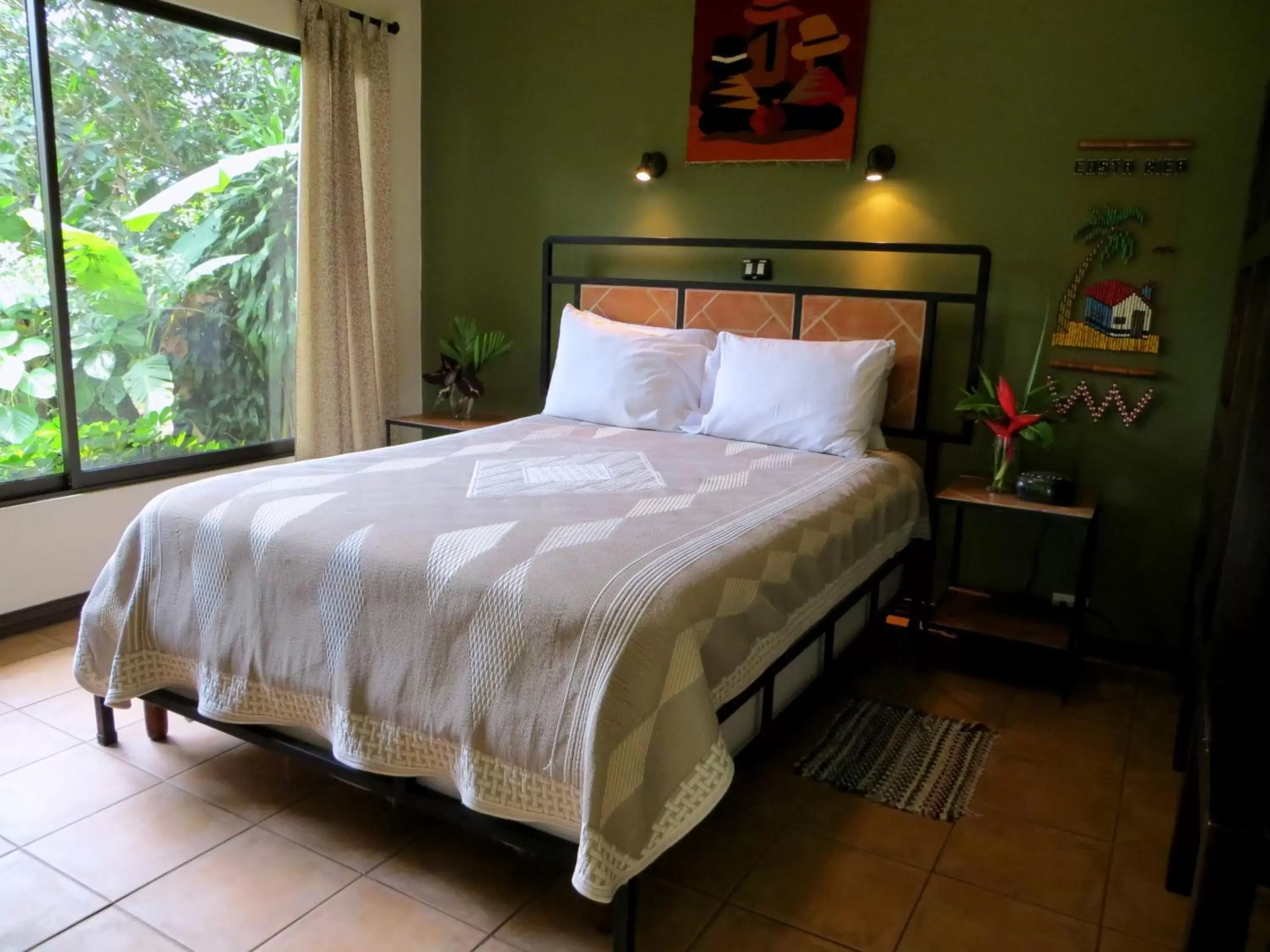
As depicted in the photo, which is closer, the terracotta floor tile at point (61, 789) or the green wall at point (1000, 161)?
the terracotta floor tile at point (61, 789)

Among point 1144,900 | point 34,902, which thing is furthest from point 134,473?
point 1144,900

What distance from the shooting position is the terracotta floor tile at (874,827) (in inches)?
83.4

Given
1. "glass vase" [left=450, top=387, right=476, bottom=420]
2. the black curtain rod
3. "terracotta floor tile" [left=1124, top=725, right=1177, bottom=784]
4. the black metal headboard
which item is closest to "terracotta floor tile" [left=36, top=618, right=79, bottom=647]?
"glass vase" [left=450, top=387, right=476, bottom=420]

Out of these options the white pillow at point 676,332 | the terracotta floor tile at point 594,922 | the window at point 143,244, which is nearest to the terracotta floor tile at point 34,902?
the terracotta floor tile at point 594,922

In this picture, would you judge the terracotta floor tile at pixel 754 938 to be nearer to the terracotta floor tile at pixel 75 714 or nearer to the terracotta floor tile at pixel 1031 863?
the terracotta floor tile at pixel 1031 863

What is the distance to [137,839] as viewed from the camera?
2.04 m

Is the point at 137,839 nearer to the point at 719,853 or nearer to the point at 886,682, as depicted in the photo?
the point at 719,853

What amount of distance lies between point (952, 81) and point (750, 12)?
0.82 meters

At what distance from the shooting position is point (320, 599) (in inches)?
76.1

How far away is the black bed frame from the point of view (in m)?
1.77

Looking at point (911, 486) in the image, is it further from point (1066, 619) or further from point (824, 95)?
point (824, 95)

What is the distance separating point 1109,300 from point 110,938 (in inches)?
129

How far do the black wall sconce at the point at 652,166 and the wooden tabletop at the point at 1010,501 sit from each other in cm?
173

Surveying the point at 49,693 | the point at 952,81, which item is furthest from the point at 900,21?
the point at 49,693
